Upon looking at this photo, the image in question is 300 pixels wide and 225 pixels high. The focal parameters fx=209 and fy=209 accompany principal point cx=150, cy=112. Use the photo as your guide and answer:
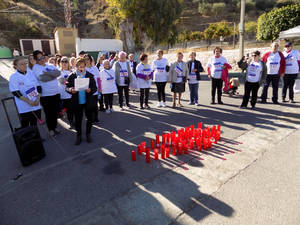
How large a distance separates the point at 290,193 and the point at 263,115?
4.12 meters

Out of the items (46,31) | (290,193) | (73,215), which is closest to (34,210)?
(73,215)

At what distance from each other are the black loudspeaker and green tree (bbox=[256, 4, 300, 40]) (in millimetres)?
24699

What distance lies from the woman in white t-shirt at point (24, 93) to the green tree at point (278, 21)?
955 inches

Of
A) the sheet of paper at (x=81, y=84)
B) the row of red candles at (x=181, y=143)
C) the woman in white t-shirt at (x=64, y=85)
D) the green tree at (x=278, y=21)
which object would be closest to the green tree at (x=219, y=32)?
the green tree at (x=278, y=21)

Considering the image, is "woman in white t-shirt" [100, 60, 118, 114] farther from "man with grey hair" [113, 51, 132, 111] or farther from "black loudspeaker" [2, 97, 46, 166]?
"black loudspeaker" [2, 97, 46, 166]

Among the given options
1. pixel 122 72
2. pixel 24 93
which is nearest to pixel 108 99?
pixel 122 72

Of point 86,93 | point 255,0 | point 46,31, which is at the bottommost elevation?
point 86,93

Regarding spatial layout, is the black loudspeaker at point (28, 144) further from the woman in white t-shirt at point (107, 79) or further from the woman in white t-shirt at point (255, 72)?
the woman in white t-shirt at point (255, 72)

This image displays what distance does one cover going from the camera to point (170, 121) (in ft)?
21.1

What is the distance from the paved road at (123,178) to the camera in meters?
2.71

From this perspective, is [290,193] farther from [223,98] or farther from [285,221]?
[223,98]

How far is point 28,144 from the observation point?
13.1ft

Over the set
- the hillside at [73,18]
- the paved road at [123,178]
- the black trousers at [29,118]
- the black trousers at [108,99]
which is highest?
the hillside at [73,18]

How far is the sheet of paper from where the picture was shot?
14.6ft
